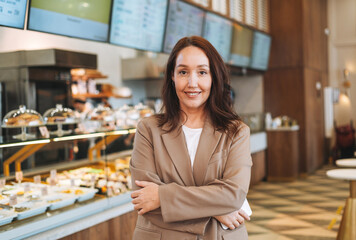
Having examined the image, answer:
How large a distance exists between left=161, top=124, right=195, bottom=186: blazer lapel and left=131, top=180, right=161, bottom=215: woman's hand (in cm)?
13

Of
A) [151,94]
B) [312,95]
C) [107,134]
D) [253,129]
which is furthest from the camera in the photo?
[151,94]

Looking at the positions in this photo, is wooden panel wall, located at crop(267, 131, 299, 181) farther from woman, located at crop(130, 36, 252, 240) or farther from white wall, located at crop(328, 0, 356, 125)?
woman, located at crop(130, 36, 252, 240)

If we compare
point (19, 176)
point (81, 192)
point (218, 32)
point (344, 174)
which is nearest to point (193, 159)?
point (81, 192)

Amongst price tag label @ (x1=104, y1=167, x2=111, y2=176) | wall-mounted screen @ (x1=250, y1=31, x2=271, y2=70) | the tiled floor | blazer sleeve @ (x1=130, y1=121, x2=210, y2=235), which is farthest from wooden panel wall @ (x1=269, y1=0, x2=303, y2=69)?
blazer sleeve @ (x1=130, y1=121, x2=210, y2=235)

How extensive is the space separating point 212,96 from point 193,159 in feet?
0.94

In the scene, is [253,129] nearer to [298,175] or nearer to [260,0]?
[298,175]

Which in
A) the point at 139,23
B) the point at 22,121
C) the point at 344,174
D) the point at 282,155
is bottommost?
the point at 282,155

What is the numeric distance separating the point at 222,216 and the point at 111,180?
186cm

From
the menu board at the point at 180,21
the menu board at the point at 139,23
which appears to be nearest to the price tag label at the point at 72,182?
the menu board at the point at 139,23

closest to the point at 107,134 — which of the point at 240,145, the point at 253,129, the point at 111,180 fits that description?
the point at 111,180

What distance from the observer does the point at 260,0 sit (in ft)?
25.1

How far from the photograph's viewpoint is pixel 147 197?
4.99 ft

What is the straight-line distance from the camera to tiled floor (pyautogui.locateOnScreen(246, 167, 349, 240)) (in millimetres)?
4418

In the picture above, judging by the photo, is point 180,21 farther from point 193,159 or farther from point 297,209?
point 193,159
